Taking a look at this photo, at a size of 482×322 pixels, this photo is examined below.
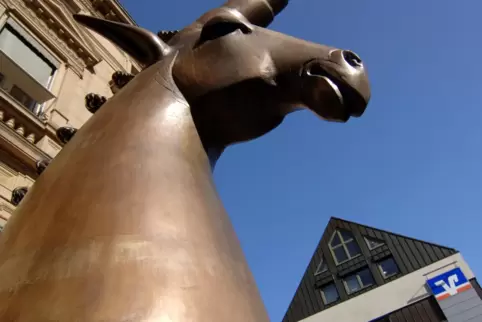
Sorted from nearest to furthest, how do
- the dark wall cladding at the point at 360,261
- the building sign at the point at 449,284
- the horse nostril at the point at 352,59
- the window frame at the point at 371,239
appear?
1. the horse nostril at the point at 352,59
2. the building sign at the point at 449,284
3. the dark wall cladding at the point at 360,261
4. the window frame at the point at 371,239

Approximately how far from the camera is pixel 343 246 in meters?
18.3

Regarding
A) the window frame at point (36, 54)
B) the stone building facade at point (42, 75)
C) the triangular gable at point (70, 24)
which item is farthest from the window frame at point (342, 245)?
the window frame at point (36, 54)

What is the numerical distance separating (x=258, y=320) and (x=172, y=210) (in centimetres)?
33

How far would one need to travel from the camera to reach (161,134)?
1.30 m

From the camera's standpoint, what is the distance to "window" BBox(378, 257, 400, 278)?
16125 millimetres

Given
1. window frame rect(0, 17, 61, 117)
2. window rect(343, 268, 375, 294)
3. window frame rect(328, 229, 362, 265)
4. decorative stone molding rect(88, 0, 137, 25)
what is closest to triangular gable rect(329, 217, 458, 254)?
window frame rect(328, 229, 362, 265)

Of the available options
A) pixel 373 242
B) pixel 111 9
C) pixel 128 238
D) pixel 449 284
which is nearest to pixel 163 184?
pixel 128 238

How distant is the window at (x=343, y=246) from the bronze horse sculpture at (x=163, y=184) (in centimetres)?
1704

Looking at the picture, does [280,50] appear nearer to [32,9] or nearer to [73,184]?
[73,184]

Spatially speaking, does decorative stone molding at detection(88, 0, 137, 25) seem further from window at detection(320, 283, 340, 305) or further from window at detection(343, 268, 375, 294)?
window at detection(320, 283, 340, 305)

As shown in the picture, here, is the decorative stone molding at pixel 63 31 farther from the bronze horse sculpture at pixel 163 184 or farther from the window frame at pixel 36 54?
the bronze horse sculpture at pixel 163 184

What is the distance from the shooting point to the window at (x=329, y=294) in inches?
660

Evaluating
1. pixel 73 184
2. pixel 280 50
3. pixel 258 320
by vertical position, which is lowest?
pixel 258 320

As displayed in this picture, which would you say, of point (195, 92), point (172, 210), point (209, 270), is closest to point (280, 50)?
point (195, 92)
